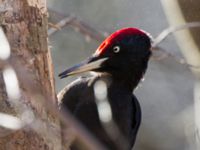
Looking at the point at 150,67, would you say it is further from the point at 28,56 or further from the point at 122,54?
the point at 28,56

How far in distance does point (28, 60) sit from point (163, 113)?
294 cm

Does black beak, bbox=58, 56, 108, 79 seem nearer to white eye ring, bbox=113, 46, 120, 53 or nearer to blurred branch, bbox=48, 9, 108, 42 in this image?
white eye ring, bbox=113, 46, 120, 53

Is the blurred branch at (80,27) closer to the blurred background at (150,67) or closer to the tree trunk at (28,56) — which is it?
the tree trunk at (28,56)

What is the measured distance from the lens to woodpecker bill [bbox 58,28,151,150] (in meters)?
2.28

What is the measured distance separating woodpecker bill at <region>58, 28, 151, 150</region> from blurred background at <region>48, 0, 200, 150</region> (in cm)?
179

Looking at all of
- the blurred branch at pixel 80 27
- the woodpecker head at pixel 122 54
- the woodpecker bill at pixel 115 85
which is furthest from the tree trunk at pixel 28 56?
the blurred branch at pixel 80 27

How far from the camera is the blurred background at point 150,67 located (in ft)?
14.1

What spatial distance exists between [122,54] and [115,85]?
130 mm

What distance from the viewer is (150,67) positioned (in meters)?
4.52

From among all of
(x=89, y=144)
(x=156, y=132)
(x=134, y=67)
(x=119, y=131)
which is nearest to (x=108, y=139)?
(x=119, y=131)

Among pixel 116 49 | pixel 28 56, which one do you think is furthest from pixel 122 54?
pixel 28 56

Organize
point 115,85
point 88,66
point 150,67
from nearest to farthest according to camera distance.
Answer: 1. point 88,66
2. point 115,85
3. point 150,67

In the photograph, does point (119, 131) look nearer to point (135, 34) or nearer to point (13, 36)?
point (135, 34)

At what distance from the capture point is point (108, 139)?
230 cm
